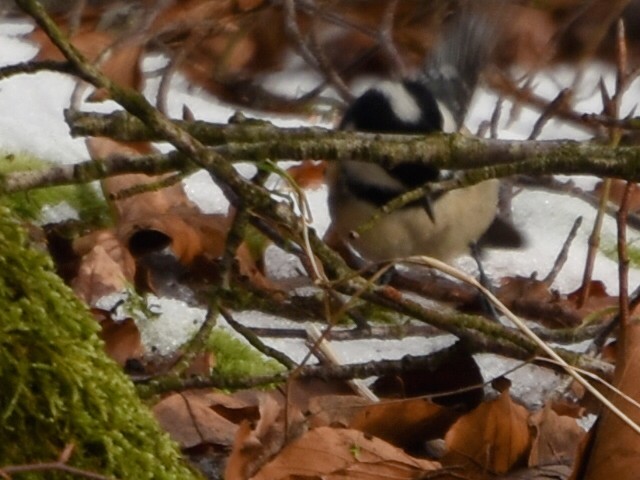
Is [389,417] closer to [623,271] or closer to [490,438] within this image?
[490,438]

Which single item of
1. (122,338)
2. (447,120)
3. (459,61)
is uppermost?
(459,61)

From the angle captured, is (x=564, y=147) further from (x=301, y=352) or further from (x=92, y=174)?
(x=301, y=352)

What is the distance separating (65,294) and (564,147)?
2.02 ft

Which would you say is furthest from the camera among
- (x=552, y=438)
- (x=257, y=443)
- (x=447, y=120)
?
(x=447, y=120)

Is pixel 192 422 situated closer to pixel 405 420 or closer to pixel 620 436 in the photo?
pixel 405 420

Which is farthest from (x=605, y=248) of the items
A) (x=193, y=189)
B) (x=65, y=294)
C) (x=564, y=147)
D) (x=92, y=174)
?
(x=65, y=294)

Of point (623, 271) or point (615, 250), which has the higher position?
point (623, 271)

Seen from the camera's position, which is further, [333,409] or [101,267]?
[101,267]

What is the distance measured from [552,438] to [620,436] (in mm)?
238

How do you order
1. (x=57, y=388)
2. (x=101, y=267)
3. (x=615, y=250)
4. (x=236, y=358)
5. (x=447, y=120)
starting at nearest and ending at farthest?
(x=57, y=388)
(x=236, y=358)
(x=101, y=267)
(x=447, y=120)
(x=615, y=250)

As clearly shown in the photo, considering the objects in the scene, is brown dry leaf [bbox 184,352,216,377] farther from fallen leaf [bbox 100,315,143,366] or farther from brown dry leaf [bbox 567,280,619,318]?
brown dry leaf [bbox 567,280,619,318]

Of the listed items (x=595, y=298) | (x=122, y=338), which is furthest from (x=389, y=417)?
(x=595, y=298)

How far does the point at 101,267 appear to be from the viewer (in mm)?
2131

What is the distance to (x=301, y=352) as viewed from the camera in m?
2.03
